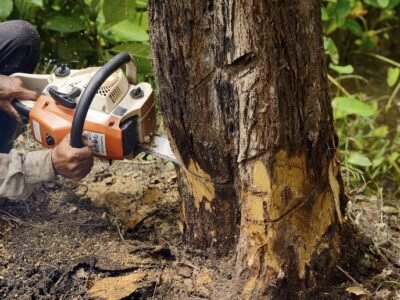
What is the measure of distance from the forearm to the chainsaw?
0.06 m

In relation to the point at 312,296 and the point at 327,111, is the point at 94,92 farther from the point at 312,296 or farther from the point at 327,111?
the point at 312,296

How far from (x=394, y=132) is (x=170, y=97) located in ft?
8.25

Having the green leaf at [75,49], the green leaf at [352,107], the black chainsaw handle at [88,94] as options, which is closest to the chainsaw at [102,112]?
the black chainsaw handle at [88,94]

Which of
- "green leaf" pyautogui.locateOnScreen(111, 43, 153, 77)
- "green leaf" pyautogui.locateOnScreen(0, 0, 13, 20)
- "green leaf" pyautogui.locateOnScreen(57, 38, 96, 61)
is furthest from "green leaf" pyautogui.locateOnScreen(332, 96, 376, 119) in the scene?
"green leaf" pyautogui.locateOnScreen(0, 0, 13, 20)

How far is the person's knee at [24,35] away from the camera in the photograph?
2.67m

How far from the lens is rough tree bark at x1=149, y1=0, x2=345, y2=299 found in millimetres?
1731

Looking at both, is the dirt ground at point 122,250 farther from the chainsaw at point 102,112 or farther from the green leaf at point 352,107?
the green leaf at point 352,107

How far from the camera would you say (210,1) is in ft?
5.55

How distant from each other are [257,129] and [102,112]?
1.92 feet

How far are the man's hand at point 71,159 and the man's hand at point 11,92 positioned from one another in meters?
0.26

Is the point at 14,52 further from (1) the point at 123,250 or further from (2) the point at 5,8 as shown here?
(1) the point at 123,250

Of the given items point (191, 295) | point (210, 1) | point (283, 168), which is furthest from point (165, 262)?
point (210, 1)

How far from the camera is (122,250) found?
89.3 inches

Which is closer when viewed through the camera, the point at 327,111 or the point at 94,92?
the point at 327,111
